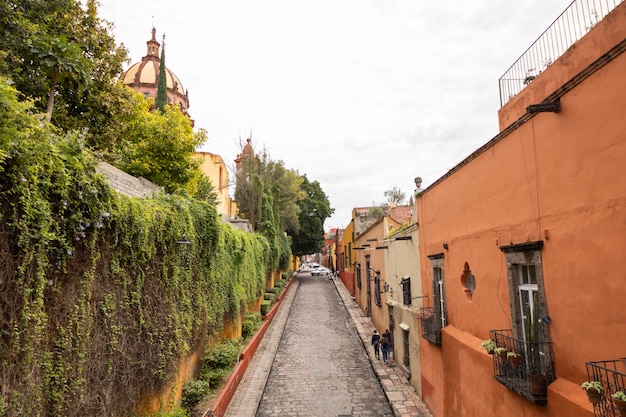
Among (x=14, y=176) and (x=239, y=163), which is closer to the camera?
(x=14, y=176)

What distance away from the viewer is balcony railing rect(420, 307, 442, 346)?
9.47 meters

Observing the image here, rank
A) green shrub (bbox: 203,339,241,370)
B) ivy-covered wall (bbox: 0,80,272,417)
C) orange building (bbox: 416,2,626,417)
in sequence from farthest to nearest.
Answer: green shrub (bbox: 203,339,241,370), orange building (bbox: 416,2,626,417), ivy-covered wall (bbox: 0,80,272,417)

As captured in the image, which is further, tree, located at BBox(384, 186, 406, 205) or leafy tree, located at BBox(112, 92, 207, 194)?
tree, located at BBox(384, 186, 406, 205)

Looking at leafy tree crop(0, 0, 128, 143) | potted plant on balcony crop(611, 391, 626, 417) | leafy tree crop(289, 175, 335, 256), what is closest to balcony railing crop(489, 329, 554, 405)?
potted plant on balcony crop(611, 391, 626, 417)

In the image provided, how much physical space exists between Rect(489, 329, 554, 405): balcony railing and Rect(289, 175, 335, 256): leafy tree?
3751 cm

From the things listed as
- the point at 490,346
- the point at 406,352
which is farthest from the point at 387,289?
the point at 490,346

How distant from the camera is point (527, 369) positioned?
18.2 feet

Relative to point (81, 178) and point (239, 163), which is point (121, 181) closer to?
point (81, 178)

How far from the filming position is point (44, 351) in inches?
167

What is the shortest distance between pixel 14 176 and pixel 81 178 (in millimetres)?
951

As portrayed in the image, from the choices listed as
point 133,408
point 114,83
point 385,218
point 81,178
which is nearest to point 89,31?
point 114,83

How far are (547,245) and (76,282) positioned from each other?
6368 millimetres

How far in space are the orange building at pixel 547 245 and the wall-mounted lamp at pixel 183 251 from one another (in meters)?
6.13

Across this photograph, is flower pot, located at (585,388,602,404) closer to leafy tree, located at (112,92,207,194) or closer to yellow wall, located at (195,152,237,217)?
leafy tree, located at (112,92,207,194)
